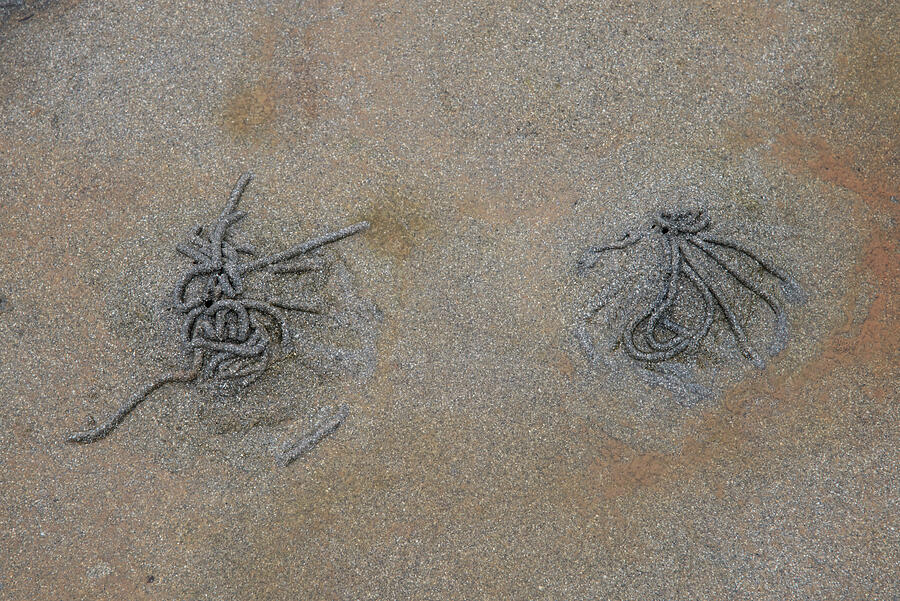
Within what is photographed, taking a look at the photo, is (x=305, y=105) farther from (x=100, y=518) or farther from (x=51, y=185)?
(x=100, y=518)

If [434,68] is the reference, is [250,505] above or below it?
below

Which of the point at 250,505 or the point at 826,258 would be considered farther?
the point at 826,258

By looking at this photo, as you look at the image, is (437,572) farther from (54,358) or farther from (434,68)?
(434,68)

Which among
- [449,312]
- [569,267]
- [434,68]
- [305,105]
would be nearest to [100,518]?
[449,312]

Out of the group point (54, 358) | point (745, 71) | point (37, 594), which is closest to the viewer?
point (37, 594)

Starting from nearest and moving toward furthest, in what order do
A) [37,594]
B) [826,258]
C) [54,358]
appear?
[37,594] < [54,358] < [826,258]

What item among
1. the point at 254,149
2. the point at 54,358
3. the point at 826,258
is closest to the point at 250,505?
the point at 54,358

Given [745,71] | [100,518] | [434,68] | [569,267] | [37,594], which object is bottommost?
[37,594]
